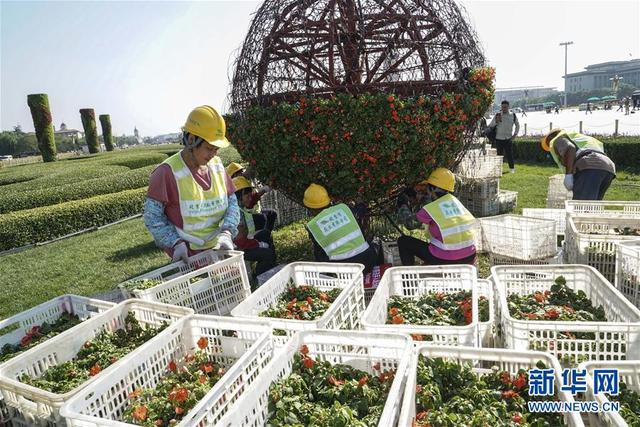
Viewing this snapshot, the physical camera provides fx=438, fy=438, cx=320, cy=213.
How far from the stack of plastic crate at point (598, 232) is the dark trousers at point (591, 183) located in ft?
1.26

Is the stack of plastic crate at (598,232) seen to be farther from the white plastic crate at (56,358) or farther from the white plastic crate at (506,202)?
the white plastic crate at (56,358)

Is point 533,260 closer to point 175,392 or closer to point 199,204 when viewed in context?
point 199,204

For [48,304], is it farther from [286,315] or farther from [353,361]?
[353,361]

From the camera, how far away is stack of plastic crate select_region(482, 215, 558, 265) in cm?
474

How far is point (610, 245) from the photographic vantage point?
3744 mm

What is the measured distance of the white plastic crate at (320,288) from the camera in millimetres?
2488

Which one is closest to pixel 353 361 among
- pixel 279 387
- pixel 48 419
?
pixel 279 387

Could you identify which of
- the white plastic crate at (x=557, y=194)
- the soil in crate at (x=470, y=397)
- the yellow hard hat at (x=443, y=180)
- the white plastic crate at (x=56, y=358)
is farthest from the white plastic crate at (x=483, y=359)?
the white plastic crate at (x=557, y=194)

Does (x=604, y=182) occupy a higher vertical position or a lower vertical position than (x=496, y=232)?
higher

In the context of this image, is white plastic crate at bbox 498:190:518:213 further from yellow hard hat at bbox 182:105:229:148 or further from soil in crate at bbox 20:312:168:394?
soil in crate at bbox 20:312:168:394

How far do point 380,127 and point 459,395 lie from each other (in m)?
2.82

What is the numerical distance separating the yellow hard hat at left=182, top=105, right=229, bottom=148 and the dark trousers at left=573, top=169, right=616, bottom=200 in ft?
14.0

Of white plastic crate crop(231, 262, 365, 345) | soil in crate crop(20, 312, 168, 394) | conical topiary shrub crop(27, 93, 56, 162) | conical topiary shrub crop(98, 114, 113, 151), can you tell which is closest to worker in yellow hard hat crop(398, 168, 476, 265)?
white plastic crate crop(231, 262, 365, 345)

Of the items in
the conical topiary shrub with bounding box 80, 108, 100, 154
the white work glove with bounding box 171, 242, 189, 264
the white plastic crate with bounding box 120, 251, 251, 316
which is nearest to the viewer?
the white plastic crate with bounding box 120, 251, 251, 316
